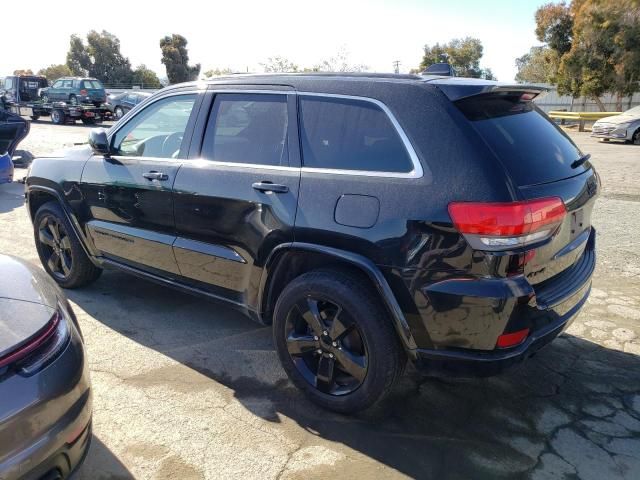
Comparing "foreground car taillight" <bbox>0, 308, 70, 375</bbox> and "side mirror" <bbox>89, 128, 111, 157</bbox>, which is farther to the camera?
"side mirror" <bbox>89, 128, 111, 157</bbox>

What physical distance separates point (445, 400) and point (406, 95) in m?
1.84

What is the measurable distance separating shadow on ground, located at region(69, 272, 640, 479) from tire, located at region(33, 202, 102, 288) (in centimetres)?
77

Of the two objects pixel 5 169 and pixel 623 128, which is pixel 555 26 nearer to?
pixel 623 128

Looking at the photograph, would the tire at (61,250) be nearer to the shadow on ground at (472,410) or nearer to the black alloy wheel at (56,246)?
the black alloy wheel at (56,246)

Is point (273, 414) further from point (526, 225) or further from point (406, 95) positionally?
point (406, 95)

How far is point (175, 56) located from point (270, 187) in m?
49.7

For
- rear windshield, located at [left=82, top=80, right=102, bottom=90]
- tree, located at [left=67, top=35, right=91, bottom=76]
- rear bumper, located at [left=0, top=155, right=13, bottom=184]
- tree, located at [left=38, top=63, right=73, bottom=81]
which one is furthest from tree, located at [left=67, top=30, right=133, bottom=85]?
rear bumper, located at [left=0, top=155, right=13, bottom=184]

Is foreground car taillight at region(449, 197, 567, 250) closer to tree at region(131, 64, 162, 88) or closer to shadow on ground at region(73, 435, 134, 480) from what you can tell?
shadow on ground at region(73, 435, 134, 480)

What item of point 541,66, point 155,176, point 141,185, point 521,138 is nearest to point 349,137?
point 521,138

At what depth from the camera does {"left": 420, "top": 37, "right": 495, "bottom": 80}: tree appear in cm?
5078

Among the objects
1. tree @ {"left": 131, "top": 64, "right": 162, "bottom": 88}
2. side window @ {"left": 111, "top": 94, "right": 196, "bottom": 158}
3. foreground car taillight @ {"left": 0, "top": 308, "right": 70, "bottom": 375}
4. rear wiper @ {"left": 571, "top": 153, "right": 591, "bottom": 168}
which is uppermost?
tree @ {"left": 131, "top": 64, "right": 162, "bottom": 88}

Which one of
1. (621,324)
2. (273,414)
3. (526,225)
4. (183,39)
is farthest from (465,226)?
(183,39)

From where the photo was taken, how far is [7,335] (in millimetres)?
2045

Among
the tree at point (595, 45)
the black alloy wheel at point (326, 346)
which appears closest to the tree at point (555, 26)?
the tree at point (595, 45)
